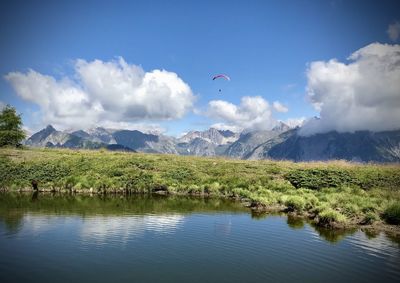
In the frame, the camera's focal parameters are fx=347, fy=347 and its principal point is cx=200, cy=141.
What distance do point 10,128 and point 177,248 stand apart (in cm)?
8478

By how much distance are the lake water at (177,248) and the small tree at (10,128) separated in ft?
182

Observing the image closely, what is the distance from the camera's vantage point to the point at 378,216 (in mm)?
41094

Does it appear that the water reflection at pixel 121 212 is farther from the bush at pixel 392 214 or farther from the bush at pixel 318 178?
the bush at pixel 318 178

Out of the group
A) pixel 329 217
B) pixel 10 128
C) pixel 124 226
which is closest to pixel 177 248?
pixel 124 226

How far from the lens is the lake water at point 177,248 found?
76.9 ft

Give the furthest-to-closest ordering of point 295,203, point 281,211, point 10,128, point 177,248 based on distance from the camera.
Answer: point 10,128 → point 281,211 → point 295,203 → point 177,248

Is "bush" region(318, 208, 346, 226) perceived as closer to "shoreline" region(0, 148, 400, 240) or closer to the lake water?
the lake water

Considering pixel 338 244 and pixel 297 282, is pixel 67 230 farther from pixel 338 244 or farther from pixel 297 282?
pixel 338 244

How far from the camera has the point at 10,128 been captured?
96188mm

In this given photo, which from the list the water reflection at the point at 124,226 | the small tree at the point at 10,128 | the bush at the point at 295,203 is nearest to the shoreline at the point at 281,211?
the bush at the point at 295,203

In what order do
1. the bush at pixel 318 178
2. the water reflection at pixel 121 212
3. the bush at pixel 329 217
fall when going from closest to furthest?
1. the water reflection at pixel 121 212
2. the bush at pixel 329 217
3. the bush at pixel 318 178

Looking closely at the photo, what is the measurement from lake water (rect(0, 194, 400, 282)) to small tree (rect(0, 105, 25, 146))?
182ft

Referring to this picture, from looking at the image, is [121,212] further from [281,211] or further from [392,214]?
[392,214]

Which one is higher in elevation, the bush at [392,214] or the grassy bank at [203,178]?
the grassy bank at [203,178]
